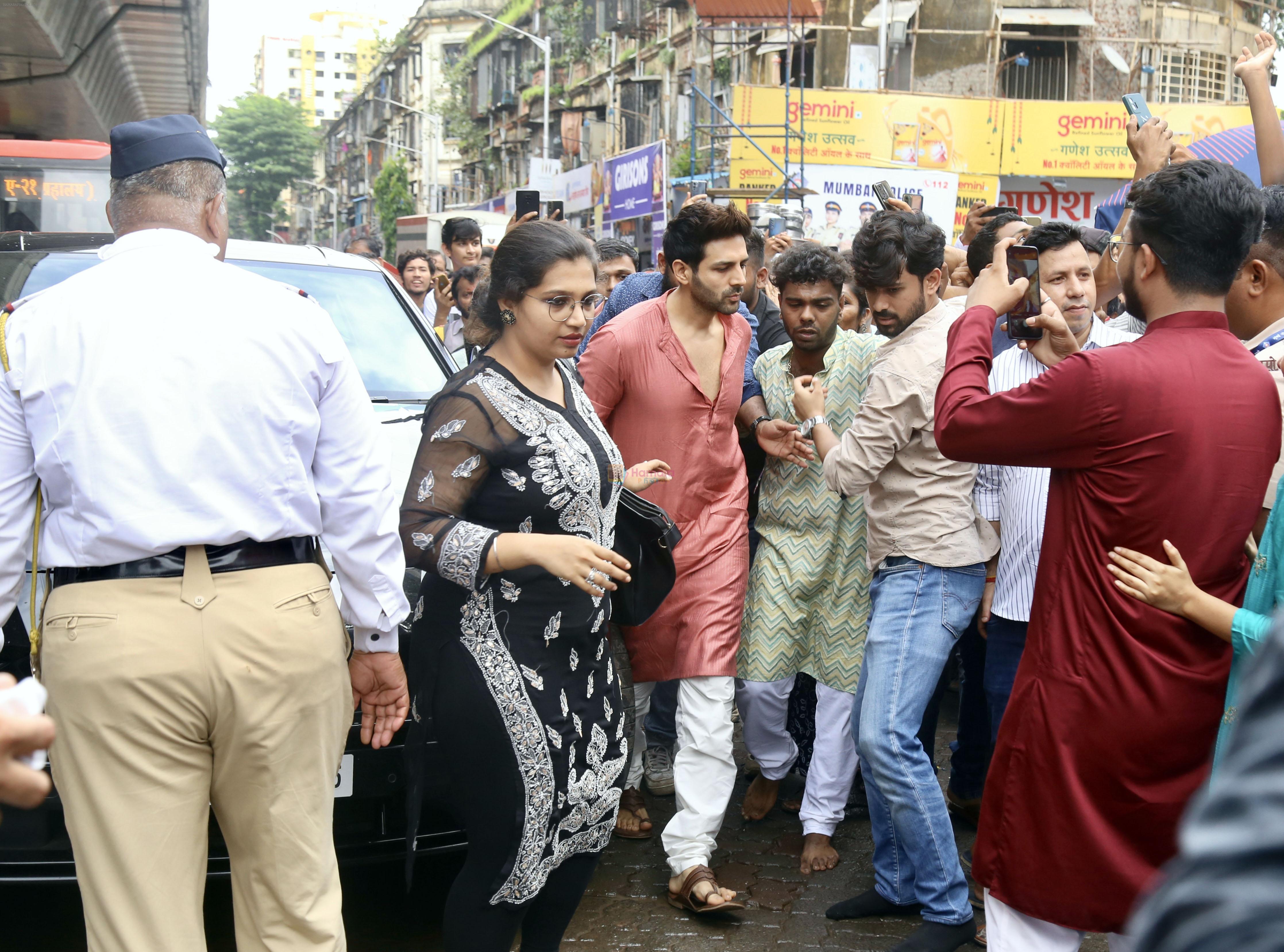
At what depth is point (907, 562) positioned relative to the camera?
3.48m

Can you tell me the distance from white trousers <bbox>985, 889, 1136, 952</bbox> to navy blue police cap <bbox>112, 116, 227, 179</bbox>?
7.39ft

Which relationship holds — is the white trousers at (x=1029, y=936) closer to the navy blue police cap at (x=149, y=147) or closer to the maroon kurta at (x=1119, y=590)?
the maroon kurta at (x=1119, y=590)

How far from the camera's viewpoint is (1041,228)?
337 centimetres

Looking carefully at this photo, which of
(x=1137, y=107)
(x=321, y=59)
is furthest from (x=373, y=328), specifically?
(x=321, y=59)

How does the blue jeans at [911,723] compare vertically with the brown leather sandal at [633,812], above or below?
above

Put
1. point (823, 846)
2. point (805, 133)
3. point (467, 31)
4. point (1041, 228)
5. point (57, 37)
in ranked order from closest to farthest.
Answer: point (1041, 228), point (823, 846), point (57, 37), point (805, 133), point (467, 31)

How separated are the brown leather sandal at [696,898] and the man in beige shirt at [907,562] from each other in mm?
320

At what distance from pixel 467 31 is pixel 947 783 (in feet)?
205

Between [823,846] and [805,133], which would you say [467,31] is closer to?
[805,133]

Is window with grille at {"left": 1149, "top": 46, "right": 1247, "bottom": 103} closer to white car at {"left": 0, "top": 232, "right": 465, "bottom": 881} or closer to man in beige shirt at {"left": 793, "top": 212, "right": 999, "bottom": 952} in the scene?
white car at {"left": 0, "top": 232, "right": 465, "bottom": 881}

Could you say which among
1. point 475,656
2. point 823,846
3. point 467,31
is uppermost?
point 467,31

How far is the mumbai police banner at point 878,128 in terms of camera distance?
21891mm

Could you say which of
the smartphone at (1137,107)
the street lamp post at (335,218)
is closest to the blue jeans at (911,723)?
the smartphone at (1137,107)

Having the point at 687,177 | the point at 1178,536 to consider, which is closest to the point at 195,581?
the point at 1178,536
